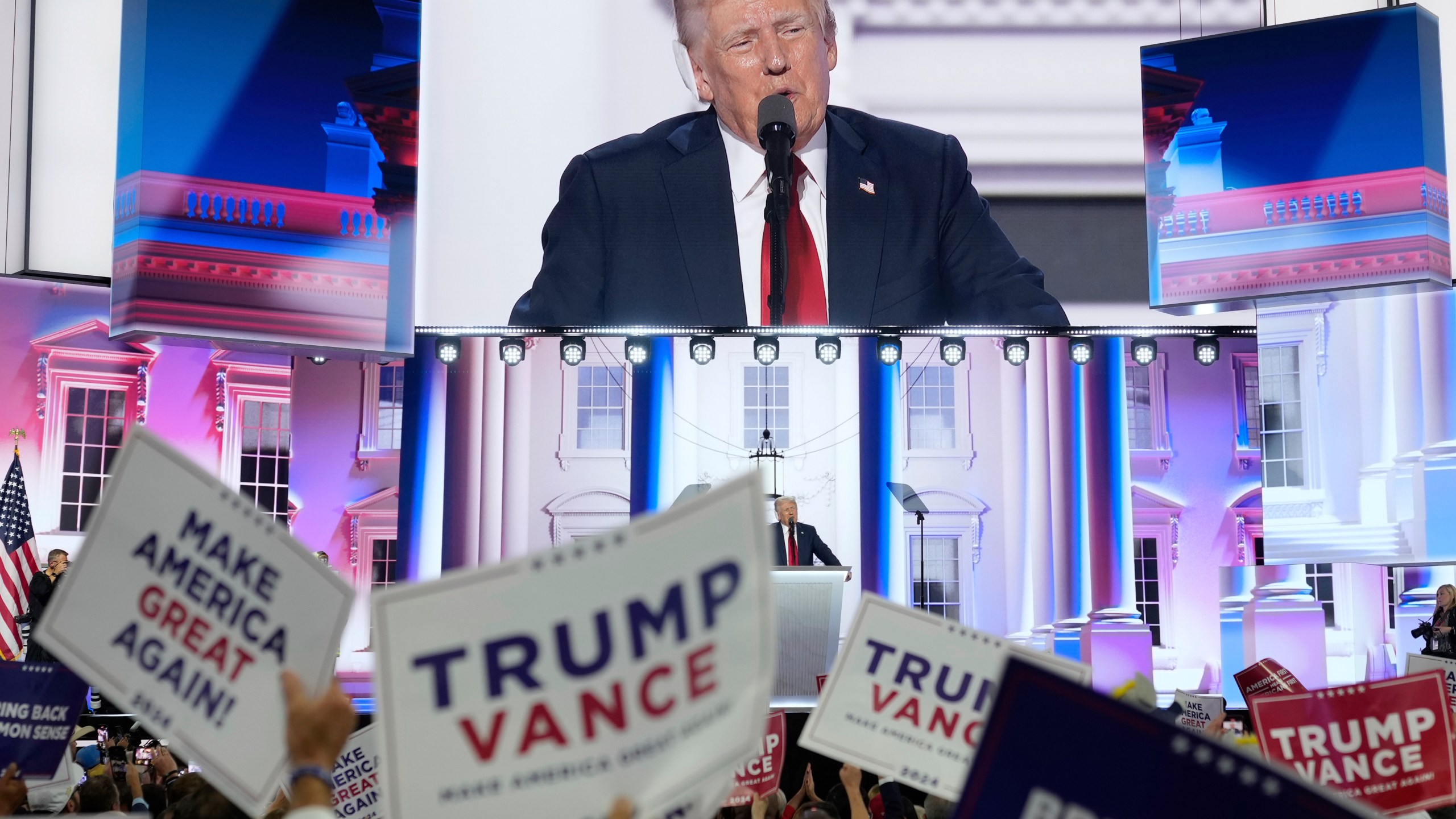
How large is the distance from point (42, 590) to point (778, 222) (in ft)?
19.9

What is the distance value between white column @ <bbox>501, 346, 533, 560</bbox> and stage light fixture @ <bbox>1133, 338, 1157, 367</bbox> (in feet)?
16.1

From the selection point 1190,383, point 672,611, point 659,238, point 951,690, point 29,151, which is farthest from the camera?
point 29,151

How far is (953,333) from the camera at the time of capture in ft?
36.1

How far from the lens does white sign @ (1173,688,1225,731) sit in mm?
7102

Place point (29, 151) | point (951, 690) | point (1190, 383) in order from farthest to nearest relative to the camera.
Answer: point (29, 151) < point (1190, 383) < point (951, 690)

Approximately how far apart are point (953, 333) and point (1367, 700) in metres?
7.35

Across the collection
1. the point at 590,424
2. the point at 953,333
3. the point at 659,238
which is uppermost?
the point at 659,238

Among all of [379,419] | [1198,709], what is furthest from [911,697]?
[379,419]

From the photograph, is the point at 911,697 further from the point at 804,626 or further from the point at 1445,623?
the point at 1445,623

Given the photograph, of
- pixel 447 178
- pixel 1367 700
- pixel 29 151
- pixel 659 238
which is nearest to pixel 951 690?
pixel 1367 700

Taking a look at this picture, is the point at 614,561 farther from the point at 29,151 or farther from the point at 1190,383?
the point at 29,151

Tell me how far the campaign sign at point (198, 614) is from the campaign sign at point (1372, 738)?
101 inches

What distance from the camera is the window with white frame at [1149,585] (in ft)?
37.6

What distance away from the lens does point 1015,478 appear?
1152 cm
